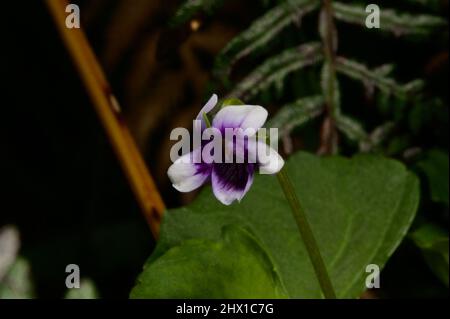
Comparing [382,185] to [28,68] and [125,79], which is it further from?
[28,68]

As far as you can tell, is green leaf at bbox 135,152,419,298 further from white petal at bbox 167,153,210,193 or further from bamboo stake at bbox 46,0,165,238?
white petal at bbox 167,153,210,193

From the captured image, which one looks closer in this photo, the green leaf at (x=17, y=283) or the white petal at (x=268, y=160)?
the white petal at (x=268, y=160)

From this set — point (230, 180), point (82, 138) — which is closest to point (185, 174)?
point (230, 180)

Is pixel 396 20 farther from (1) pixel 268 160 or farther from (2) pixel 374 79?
(1) pixel 268 160

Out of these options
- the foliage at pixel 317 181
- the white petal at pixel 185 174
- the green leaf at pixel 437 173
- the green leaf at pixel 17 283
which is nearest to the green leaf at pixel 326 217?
the foliage at pixel 317 181

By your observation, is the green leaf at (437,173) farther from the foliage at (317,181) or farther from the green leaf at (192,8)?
the green leaf at (192,8)

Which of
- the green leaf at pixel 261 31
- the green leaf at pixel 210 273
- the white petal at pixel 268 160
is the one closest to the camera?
the white petal at pixel 268 160

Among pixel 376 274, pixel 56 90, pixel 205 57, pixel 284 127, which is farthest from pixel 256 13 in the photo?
pixel 376 274
